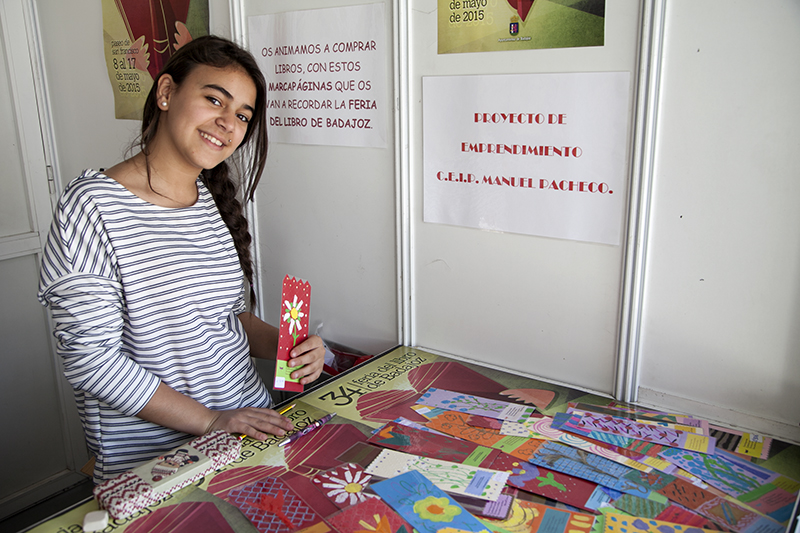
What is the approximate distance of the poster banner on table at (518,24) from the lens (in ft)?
4.23

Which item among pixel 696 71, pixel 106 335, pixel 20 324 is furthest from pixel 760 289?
pixel 20 324

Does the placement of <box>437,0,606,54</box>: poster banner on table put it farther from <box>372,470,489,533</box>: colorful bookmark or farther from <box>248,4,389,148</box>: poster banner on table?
<box>372,470,489,533</box>: colorful bookmark

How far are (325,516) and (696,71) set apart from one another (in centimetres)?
108

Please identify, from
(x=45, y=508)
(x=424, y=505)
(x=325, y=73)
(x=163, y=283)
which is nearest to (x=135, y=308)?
(x=163, y=283)

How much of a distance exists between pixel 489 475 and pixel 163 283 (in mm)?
786

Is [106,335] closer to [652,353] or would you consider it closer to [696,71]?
[652,353]

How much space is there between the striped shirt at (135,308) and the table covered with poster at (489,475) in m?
0.25

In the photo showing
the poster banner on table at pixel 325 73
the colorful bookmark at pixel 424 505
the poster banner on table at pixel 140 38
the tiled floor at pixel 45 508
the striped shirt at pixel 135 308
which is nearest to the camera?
the colorful bookmark at pixel 424 505

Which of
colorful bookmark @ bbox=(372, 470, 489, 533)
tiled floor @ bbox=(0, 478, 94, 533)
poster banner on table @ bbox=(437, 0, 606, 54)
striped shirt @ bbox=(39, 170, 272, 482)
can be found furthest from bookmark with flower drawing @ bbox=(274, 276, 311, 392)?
tiled floor @ bbox=(0, 478, 94, 533)

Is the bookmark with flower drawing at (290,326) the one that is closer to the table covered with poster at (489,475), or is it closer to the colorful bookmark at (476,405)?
the table covered with poster at (489,475)

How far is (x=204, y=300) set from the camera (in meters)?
1.40

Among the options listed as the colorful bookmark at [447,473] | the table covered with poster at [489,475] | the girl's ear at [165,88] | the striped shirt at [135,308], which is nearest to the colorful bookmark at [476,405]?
the table covered with poster at [489,475]

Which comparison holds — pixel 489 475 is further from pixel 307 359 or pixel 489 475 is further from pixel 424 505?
pixel 307 359

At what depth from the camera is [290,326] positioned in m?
1.37
